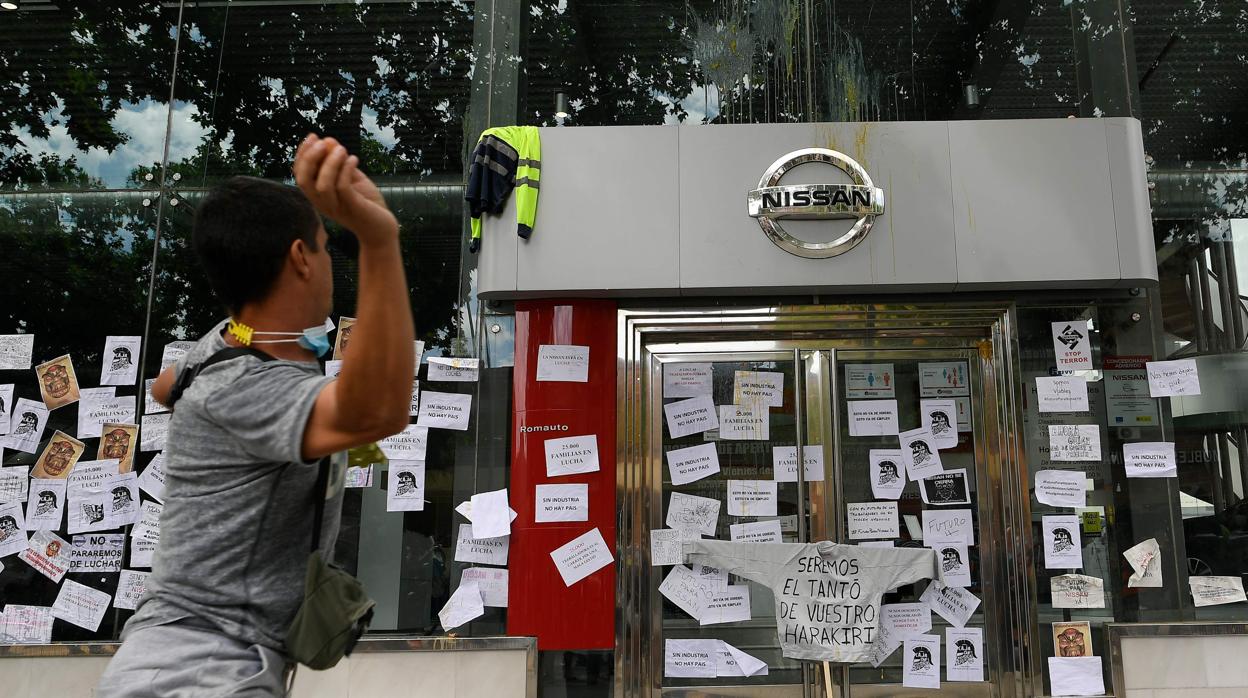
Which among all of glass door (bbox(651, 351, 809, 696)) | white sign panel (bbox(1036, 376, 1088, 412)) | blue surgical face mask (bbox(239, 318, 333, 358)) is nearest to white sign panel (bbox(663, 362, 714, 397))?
glass door (bbox(651, 351, 809, 696))

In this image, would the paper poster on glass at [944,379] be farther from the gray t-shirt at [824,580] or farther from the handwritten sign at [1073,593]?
the handwritten sign at [1073,593]

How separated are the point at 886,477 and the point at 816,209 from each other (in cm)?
155

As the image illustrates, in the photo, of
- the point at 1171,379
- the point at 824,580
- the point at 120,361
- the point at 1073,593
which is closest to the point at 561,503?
the point at 824,580

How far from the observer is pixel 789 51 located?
5754 millimetres

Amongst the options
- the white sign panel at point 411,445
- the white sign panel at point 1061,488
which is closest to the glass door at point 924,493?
the white sign panel at point 1061,488

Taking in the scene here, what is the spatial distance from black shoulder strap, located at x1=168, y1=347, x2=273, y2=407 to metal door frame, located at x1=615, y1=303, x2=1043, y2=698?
354 centimetres

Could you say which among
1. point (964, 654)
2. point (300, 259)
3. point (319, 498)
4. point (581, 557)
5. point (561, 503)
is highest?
point (300, 259)

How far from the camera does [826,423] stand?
17.1 feet

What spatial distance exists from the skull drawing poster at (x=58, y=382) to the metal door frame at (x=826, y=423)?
319 cm

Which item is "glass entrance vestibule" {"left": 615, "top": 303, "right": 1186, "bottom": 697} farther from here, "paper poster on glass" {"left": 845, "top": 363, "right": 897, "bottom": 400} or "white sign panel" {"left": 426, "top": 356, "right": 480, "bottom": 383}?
"white sign panel" {"left": 426, "top": 356, "right": 480, "bottom": 383}

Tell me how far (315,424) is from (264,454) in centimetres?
12

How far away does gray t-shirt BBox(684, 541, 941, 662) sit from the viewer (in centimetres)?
491

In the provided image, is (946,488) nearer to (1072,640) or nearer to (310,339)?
(1072,640)

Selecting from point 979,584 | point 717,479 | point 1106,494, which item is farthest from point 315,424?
point 1106,494
